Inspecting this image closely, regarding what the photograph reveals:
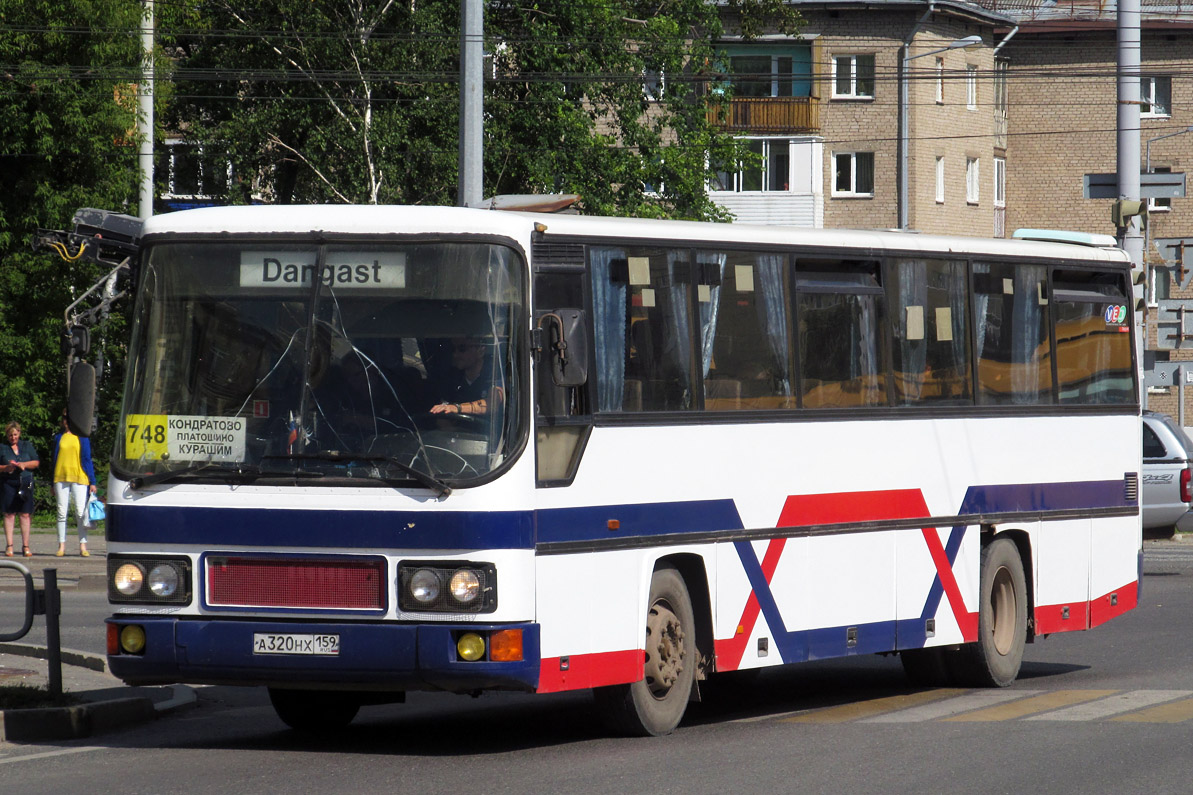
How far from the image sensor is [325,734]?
11031 mm

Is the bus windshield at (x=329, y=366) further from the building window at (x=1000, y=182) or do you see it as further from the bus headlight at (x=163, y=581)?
the building window at (x=1000, y=182)

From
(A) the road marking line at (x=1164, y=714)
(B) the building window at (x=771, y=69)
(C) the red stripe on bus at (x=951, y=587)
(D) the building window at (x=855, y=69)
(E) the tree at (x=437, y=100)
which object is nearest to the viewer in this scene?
(A) the road marking line at (x=1164, y=714)

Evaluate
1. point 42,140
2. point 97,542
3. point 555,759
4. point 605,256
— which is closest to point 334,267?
point 605,256

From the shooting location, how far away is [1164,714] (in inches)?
459

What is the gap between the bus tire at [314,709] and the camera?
11062 mm

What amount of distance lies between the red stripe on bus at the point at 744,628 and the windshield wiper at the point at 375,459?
2.36 meters

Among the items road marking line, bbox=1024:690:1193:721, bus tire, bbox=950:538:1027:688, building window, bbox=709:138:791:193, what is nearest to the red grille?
road marking line, bbox=1024:690:1193:721

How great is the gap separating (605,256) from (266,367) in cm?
194

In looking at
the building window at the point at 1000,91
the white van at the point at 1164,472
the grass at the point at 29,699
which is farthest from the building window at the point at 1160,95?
the grass at the point at 29,699

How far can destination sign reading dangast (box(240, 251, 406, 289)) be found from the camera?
9.86m

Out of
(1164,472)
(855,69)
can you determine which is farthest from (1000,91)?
(1164,472)

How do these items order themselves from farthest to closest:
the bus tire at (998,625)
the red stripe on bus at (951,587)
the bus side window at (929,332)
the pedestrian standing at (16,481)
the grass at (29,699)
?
the pedestrian standing at (16,481) → the bus tire at (998,625) → the red stripe on bus at (951,587) → the bus side window at (929,332) → the grass at (29,699)

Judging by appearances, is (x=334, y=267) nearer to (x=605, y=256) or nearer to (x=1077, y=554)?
(x=605, y=256)

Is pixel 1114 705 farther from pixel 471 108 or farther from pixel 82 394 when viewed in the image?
pixel 471 108
